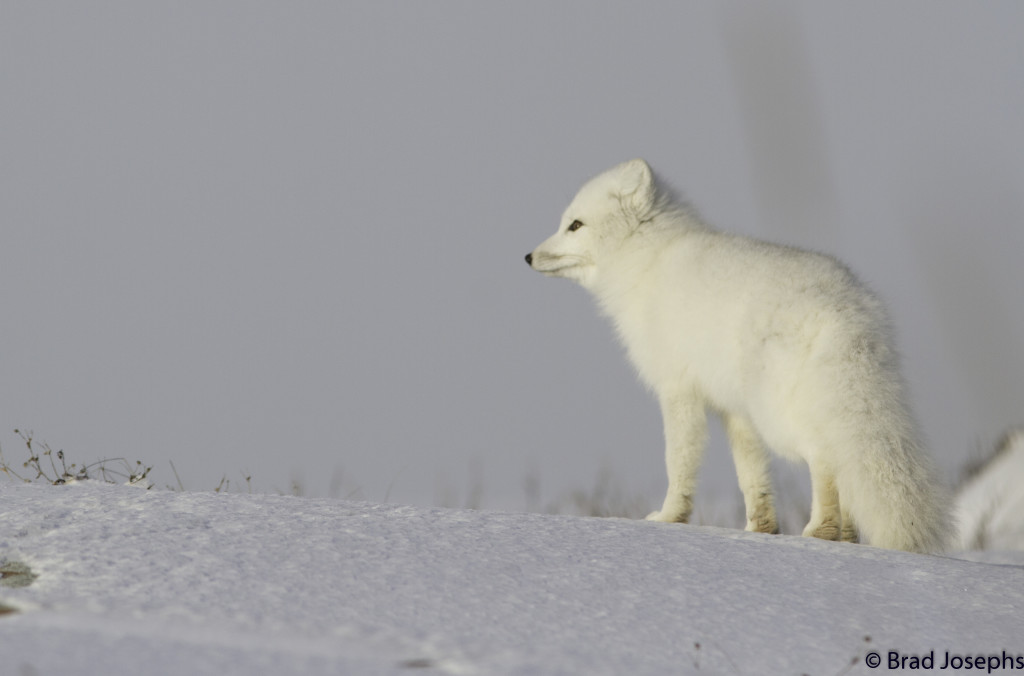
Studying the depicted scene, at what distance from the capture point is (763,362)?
13.5ft

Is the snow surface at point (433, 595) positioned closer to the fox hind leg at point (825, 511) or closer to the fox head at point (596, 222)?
the fox hind leg at point (825, 511)

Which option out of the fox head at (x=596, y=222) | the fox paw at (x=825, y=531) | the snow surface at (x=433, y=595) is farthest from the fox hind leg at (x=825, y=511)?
the fox head at (x=596, y=222)

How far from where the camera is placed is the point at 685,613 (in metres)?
2.54

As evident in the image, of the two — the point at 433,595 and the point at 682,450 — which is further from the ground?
the point at 433,595

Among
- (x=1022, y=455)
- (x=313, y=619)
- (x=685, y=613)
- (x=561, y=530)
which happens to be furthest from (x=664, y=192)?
(x=1022, y=455)

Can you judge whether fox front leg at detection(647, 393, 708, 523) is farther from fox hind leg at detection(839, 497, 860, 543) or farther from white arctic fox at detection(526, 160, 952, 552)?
fox hind leg at detection(839, 497, 860, 543)

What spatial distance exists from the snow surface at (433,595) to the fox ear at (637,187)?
7.11 ft

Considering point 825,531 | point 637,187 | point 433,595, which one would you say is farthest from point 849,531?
point 433,595

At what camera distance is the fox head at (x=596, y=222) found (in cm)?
525

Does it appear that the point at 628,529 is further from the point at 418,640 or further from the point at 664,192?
the point at 664,192

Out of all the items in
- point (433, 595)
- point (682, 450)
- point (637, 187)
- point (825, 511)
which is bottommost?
point (825, 511)

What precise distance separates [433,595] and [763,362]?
2.10 m

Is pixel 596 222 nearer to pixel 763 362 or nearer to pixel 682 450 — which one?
pixel 682 450

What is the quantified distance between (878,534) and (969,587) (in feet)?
1.88
